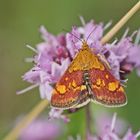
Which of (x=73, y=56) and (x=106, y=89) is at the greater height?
(x=73, y=56)

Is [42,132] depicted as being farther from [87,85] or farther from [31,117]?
[87,85]

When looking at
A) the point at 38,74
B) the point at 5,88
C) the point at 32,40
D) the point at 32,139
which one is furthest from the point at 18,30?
the point at 38,74

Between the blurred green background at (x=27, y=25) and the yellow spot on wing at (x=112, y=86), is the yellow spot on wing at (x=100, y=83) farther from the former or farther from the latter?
the blurred green background at (x=27, y=25)

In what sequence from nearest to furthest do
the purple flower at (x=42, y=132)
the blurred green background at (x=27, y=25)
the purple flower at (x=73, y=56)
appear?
the purple flower at (x=73, y=56), the purple flower at (x=42, y=132), the blurred green background at (x=27, y=25)

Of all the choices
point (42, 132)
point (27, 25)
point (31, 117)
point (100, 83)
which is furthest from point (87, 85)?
point (27, 25)

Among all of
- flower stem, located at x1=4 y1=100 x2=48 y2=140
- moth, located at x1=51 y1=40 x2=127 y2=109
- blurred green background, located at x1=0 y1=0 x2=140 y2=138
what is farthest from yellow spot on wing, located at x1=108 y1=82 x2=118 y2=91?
blurred green background, located at x1=0 y1=0 x2=140 y2=138

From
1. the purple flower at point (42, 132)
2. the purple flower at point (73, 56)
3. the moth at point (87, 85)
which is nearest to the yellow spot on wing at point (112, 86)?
the moth at point (87, 85)

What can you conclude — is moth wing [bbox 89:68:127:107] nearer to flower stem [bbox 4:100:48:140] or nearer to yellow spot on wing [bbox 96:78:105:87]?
yellow spot on wing [bbox 96:78:105:87]
